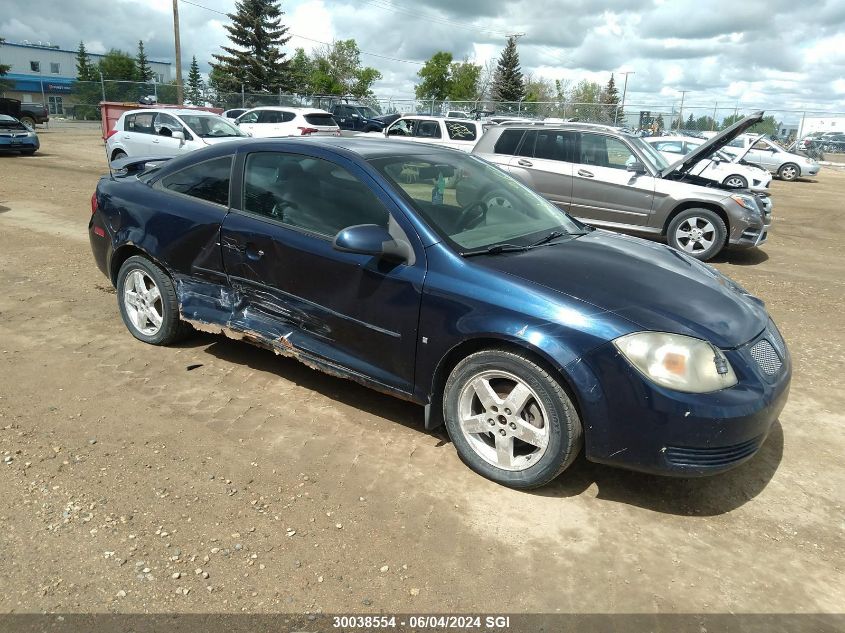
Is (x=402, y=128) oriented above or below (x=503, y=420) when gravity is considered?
above

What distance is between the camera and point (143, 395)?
4.03 metres

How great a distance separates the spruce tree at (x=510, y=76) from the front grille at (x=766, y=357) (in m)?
67.7

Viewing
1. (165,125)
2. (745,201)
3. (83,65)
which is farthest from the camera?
(83,65)

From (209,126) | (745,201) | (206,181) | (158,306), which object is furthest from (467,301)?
(209,126)

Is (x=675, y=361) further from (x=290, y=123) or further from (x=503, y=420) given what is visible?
(x=290, y=123)

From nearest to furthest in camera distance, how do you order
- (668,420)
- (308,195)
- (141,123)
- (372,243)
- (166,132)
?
(668,420) < (372,243) < (308,195) < (166,132) < (141,123)

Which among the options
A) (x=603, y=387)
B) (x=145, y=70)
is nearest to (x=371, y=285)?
(x=603, y=387)

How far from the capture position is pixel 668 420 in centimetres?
279

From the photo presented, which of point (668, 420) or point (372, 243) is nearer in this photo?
point (668, 420)

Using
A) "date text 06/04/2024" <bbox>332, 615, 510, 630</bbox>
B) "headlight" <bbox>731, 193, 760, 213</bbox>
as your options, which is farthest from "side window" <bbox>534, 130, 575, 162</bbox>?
"date text 06/04/2024" <bbox>332, 615, 510, 630</bbox>

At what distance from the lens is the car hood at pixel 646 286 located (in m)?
2.97

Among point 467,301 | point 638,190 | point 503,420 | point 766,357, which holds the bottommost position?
point 503,420

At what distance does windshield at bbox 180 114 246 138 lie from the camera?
46.3ft

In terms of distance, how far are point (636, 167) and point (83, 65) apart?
3553 inches
